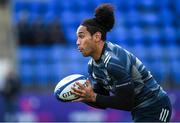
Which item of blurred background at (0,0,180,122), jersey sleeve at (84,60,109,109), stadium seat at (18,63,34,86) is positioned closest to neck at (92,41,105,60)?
jersey sleeve at (84,60,109,109)

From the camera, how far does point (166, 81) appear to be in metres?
13.9

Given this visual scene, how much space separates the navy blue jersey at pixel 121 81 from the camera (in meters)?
5.46

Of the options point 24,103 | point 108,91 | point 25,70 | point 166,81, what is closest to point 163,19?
point 166,81

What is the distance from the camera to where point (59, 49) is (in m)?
14.9

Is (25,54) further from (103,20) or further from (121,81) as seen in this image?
(121,81)

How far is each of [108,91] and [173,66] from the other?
905 centimetres

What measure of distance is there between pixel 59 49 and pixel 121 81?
31.2 ft

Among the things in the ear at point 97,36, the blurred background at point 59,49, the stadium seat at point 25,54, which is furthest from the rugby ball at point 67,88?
the stadium seat at point 25,54

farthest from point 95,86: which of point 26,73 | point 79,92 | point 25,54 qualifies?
point 25,54

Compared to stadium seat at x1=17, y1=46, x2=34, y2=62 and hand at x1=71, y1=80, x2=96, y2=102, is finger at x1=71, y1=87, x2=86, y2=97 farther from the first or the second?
stadium seat at x1=17, y1=46, x2=34, y2=62

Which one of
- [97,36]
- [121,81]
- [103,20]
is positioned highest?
[103,20]

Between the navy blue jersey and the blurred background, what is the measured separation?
21.8 feet

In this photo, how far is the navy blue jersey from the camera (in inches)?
215

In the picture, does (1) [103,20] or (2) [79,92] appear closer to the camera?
(2) [79,92]
